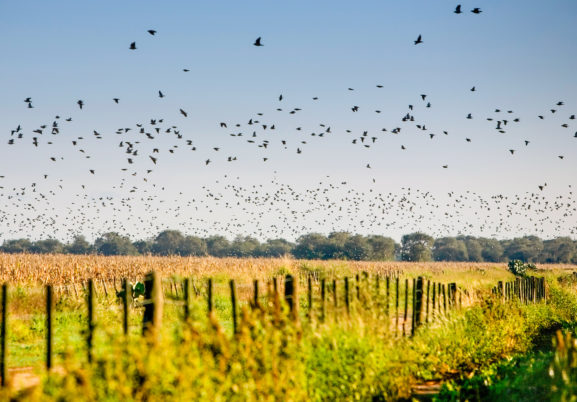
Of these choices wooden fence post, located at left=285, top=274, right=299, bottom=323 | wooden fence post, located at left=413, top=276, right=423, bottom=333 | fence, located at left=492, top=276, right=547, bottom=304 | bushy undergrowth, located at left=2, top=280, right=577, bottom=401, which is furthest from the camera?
fence, located at left=492, top=276, right=547, bottom=304

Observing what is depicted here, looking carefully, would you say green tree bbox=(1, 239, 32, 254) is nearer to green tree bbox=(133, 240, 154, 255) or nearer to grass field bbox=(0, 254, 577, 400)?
green tree bbox=(133, 240, 154, 255)

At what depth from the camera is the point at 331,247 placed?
11225 cm

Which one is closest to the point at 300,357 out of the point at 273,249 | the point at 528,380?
the point at 528,380

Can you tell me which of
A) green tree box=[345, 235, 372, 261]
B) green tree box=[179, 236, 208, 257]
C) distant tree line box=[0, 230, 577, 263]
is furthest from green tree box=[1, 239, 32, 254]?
green tree box=[345, 235, 372, 261]

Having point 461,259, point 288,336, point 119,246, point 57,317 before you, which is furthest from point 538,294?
point 461,259

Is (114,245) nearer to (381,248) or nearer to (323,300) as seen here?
(381,248)

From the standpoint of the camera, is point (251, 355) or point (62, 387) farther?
point (251, 355)

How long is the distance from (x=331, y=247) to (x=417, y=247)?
21151 millimetres

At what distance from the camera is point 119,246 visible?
4776 inches

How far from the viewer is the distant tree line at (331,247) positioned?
113688 mm

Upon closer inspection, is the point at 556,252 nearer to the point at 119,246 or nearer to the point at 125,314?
the point at 119,246

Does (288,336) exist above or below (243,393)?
above

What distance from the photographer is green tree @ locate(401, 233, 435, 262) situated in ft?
391

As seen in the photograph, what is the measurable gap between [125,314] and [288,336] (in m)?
1.80
